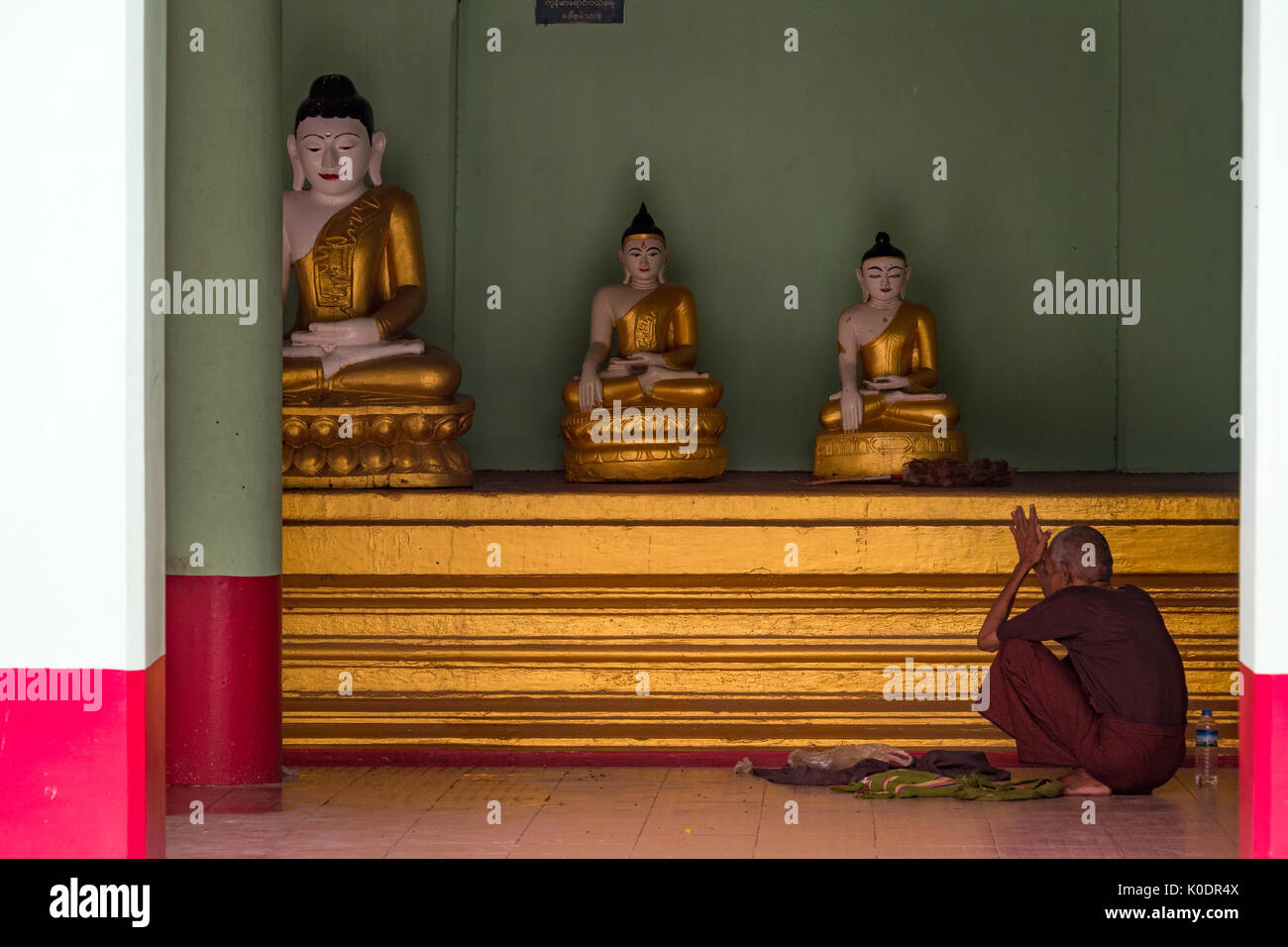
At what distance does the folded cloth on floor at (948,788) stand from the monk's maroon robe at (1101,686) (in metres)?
0.11

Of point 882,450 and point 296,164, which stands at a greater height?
point 296,164

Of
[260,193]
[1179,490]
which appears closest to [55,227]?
[260,193]

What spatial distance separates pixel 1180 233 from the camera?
7.46m

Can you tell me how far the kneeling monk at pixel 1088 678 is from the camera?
16.6ft

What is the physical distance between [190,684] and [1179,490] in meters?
3.31

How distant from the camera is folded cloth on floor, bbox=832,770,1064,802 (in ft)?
16.8

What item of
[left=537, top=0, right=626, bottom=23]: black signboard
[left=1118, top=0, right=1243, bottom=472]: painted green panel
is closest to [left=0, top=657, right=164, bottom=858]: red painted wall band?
[left=537, top=0, right=626, bottom=23]: black signboard

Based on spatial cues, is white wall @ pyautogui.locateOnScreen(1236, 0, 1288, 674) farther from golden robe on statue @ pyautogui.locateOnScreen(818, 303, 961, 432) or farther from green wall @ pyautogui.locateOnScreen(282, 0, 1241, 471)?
green wall @ pyautogui.locateOnScreen(282, 0, 1241, 471)

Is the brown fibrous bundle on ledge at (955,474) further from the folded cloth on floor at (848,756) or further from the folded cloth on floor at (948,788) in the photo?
the folded cloth on floor at (948,788)

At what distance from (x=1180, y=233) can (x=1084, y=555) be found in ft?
9.05

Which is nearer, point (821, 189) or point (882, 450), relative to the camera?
point (882, 450)

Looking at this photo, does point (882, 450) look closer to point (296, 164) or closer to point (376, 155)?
point (376, 155)

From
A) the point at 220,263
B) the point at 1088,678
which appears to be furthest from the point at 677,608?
the point at 220,263

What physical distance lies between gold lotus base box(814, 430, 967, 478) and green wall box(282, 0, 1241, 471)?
1.05 meters
